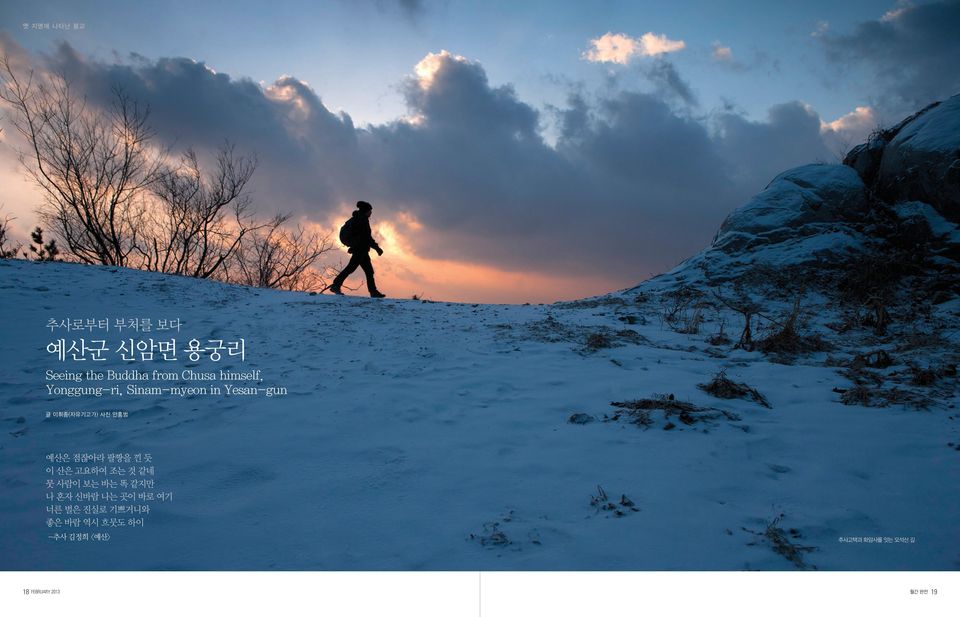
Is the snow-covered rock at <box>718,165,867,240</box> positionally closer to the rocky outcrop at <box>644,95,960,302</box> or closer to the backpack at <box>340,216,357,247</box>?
the rocky outcrop at <box>644,95,960,302</box>

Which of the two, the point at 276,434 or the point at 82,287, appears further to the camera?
the point at 82,287

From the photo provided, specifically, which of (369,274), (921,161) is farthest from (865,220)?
(369,274)

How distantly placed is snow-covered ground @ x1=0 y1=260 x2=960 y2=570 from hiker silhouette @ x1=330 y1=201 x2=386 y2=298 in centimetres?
416

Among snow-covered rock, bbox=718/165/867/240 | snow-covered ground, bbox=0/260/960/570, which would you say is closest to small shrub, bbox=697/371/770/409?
snow-covered ground, bbox=0/260/960/570

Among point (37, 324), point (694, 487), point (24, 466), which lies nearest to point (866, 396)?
point (694, 487)

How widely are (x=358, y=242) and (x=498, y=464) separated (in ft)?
25.0

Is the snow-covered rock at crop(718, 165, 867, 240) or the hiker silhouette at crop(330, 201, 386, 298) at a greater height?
the snow-covered rock at crop(718, 165, 867, 240)

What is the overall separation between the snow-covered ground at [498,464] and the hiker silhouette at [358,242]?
4.16m

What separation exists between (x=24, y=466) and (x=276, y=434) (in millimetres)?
1565

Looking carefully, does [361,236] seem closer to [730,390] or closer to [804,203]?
[730,390]

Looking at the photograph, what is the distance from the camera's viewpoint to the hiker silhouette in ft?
31.9

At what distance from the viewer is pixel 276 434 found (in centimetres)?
358

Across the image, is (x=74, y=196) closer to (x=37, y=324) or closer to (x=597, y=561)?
(x=37, y=324)

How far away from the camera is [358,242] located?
9.75 m
